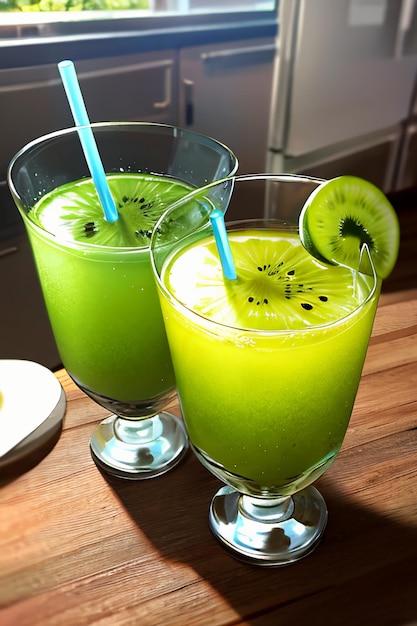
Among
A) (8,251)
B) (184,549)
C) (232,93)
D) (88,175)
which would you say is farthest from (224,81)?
(184,549)

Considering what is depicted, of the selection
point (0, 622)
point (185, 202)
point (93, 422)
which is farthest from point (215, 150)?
point (0, 622)

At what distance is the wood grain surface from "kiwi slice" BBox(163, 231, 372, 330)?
0.70 ft

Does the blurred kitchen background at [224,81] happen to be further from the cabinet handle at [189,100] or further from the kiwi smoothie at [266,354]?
the kiwi smoothie at [266,354]

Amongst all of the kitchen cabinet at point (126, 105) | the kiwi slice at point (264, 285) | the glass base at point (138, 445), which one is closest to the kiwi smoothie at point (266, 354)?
the kiwi slice at point (264, 285)

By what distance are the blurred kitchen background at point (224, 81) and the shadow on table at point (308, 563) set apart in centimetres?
69

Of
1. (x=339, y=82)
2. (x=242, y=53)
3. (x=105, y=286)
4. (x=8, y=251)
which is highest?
(x=105, y=286)

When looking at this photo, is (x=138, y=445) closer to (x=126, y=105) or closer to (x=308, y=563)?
(x=308, y=563)

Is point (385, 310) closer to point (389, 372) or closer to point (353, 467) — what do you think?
point (389, 372)

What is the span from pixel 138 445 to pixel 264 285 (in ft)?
0.85

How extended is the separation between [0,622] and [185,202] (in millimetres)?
348

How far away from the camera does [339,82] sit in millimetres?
1698

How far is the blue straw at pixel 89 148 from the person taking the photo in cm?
58

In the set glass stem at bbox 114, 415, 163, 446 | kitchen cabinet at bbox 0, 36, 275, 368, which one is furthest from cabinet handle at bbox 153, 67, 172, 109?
glass stem at bbox 114, 415, 163, 446

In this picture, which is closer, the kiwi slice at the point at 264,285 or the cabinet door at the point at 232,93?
the kiwi slice at the point at 264,285
